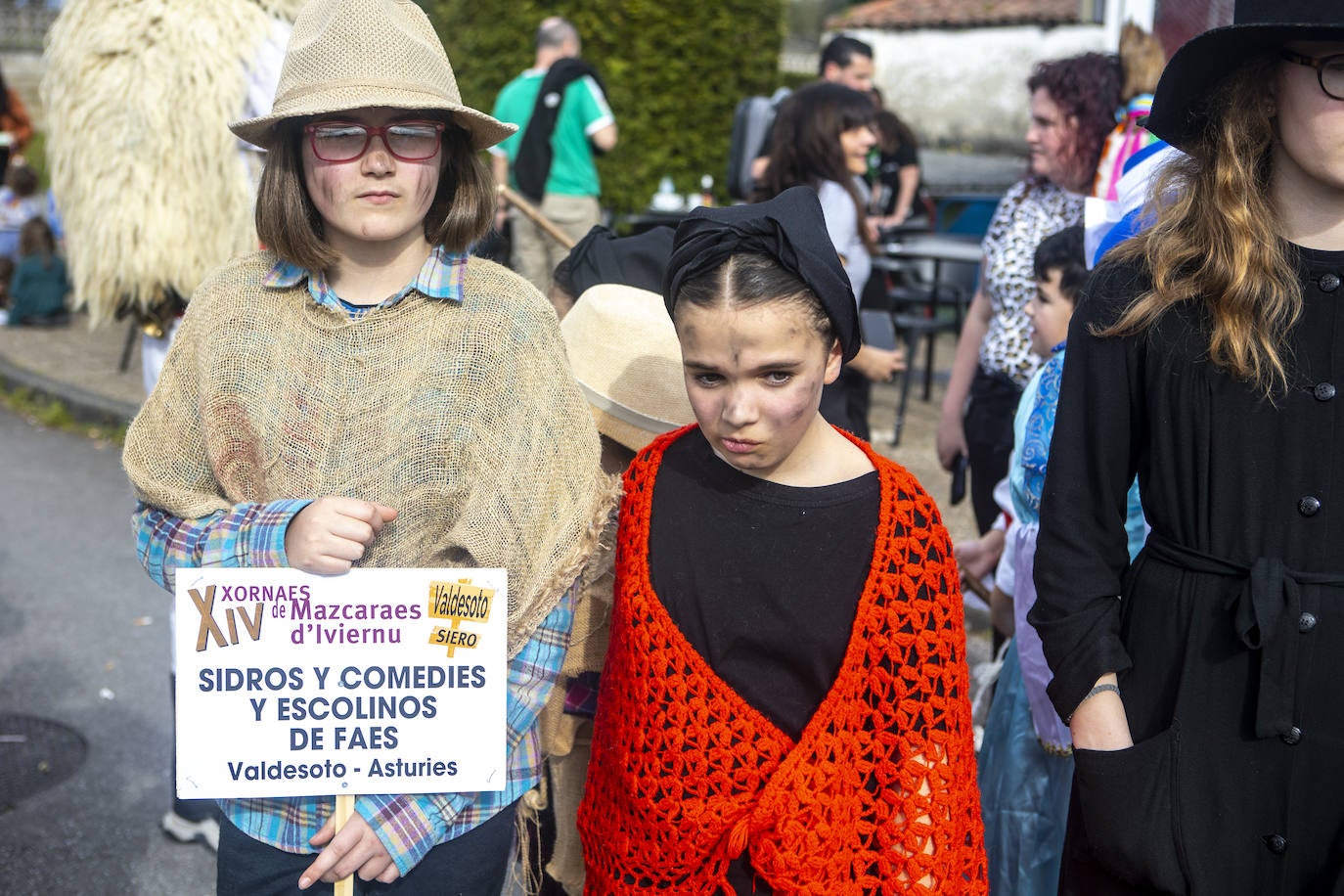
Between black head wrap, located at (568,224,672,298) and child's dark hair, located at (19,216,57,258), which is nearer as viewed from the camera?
black head wrap, located at (568,224,672,298)

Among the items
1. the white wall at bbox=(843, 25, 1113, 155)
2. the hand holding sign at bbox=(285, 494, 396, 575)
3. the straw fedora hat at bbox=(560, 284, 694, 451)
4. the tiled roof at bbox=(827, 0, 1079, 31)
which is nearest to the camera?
the hand holding sign at bbox=(285, 494, 396, 575)

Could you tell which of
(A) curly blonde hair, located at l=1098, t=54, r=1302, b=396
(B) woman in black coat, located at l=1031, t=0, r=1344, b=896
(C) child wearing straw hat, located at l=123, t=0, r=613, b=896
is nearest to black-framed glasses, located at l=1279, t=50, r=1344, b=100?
(B) woman in black coat, located at l=1031, t=0, r=1344, b=896

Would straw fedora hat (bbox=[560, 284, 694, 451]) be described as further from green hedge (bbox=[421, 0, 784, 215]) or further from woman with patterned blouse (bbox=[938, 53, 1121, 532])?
green hedge (bbox=[421, 0, 784, 215])

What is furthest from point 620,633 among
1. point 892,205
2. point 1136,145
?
point 892,205

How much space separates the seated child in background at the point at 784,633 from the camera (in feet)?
6.52

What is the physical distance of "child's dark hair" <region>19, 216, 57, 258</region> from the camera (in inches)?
501

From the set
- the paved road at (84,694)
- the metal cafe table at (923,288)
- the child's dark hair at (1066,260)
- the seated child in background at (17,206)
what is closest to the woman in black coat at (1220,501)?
the child's dark hair at (1066,260)

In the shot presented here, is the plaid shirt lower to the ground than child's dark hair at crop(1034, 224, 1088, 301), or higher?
lower

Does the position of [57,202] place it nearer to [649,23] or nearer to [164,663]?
[164,663]

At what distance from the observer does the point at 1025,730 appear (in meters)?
3.07

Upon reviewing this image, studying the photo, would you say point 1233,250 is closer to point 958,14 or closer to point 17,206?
point 17,206

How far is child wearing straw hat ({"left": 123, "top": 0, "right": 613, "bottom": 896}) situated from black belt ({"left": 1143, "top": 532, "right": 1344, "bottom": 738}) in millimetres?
1003

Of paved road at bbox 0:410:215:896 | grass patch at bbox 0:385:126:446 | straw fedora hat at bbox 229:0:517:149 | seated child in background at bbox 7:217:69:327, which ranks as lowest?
grass patch at bbox 0:385:126:446

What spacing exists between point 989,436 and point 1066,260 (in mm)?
924
